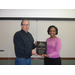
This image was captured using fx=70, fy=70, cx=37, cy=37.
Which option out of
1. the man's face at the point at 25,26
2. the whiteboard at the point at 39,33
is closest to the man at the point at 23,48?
the man's face at the point at 25,26

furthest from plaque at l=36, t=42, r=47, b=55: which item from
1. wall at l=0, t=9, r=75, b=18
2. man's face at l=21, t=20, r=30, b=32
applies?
wall at l=0, t=9, r=75, b=18

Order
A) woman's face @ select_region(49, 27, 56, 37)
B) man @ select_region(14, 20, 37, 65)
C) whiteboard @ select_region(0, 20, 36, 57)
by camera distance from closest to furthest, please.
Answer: man @ select_region(14, 20, 37, 65) < woman's face @ select_region(49, 27, 56, 37) < whiteboard @ select_region(0, 20, 36, 57)

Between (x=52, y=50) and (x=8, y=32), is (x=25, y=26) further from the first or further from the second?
(x=52, y=50)

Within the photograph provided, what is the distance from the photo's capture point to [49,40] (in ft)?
4.18

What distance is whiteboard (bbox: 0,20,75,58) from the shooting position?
54.5 inches

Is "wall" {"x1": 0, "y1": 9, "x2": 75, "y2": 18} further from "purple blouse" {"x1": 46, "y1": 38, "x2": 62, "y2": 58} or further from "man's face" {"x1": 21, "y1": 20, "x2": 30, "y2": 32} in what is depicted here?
"purple blouse" {"x1": 46, "y1": 38, "x2": 62, "y2": 58}

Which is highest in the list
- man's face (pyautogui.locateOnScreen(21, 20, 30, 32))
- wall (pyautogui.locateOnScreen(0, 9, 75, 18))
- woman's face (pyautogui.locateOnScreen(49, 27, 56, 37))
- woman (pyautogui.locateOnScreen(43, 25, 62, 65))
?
wall (pyautogui.locateOnScreen(0, 9, 75, 18))

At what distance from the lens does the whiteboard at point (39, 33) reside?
1385mm

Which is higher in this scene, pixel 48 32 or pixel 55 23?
pixel 55 23

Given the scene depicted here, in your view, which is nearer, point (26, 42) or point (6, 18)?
point (26, 42)

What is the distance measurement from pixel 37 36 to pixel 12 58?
657 millimetres

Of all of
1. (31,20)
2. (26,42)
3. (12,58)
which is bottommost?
(12,58)
